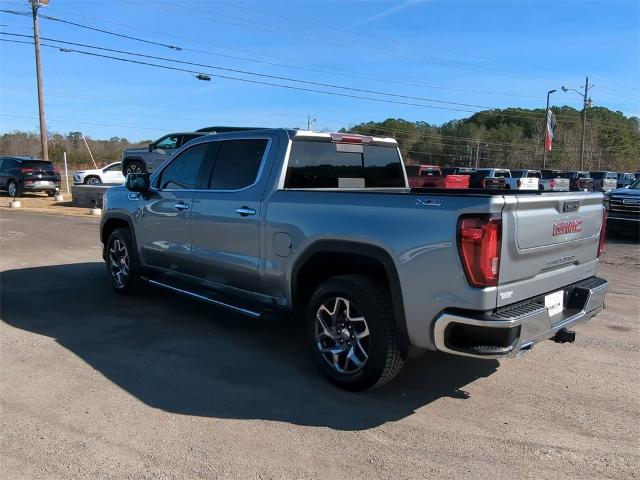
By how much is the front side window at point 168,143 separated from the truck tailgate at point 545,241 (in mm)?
15087

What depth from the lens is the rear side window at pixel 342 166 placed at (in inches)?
189

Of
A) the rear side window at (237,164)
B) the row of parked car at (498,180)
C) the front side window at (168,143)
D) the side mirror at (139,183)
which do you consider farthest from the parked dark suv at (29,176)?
the rear side window at (237,164)

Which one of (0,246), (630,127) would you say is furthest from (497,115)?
(0,246)

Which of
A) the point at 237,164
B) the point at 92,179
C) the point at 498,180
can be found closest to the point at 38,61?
the point at 92,179

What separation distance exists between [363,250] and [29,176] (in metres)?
24.0

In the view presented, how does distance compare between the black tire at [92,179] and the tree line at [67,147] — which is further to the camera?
the tree line at [67,147]

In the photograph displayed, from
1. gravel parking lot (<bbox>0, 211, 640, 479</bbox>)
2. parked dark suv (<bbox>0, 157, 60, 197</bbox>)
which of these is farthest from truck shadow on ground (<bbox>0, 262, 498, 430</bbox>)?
parked dark suv (<bbox>0, 157, 60, 197</bbox>)

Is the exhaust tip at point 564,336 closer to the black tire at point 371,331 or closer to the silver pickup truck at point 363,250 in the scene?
the silver pickup truck at point 363,250

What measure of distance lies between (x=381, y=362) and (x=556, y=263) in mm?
1408

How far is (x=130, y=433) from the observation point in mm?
3391

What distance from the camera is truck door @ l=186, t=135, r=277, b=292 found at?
4.75m

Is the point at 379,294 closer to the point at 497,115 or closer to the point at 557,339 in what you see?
the point at 557,339

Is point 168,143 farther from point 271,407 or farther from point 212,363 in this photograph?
point 271,407

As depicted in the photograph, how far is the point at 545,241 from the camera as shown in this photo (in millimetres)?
3639
